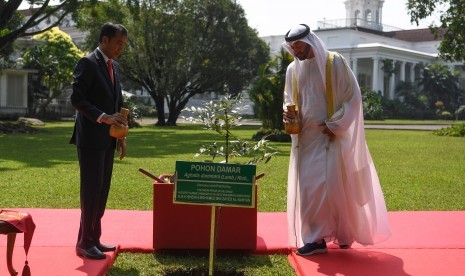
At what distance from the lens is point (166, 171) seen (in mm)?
12695

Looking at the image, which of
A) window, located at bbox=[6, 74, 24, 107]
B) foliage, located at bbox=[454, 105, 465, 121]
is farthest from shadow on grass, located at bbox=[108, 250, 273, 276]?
foliage, located at bbox=[454, 105, 465, 121]

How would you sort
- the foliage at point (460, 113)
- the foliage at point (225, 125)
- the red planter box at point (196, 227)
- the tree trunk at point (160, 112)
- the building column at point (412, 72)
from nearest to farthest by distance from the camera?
1. the foliage at point (225, 125)
2. the red planter box at point (196, 227)
3. the tree trunk at point (160, 112)
4. the foliage at point (460, 113)
5. the building column at point (412, 72)

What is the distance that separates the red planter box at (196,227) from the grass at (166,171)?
0.12 meters

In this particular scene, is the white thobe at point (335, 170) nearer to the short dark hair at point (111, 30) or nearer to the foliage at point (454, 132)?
the short dark hair at point (111, 30)

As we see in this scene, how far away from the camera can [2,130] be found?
88.1 ft

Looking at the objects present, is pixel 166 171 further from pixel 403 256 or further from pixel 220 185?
pixel 220 185

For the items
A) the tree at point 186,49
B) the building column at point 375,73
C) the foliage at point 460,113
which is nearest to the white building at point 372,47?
the building column at point 375,73

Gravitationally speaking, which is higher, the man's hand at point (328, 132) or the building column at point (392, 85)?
the man's hand at point (328, 132)

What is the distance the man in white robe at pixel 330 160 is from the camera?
5.43 metres

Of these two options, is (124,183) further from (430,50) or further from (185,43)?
(430,50)

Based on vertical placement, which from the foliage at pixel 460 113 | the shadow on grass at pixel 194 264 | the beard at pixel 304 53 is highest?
the beard at pixel 304 53

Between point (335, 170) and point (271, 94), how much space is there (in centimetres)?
1754

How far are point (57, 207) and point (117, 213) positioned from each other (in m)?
1.16

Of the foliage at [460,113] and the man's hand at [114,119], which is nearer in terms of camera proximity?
the man's hand at [114,119]
